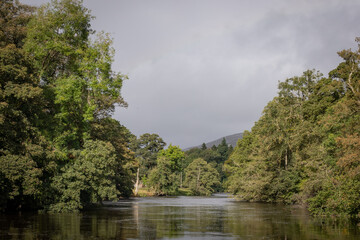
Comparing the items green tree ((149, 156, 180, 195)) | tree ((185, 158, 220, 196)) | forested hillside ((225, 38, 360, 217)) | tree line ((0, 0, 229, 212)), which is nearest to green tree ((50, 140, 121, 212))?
tree line ((0, 0, 229, 212))

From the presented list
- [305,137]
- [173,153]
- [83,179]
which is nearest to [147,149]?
[173,153]

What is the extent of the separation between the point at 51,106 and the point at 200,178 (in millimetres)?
67295

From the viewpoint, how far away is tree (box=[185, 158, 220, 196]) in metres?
91.8

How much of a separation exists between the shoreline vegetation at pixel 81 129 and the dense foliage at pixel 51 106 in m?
0.08

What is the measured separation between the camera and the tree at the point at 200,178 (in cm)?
9175

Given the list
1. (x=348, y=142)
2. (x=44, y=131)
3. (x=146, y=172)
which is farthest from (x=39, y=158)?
(x=146, y=172)

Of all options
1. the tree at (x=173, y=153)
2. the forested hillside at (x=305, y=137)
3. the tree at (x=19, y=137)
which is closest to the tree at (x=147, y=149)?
the tree at (x=173, y=153)

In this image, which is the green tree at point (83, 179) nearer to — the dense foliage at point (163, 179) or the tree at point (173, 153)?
the dense foliage at point (163, 179)

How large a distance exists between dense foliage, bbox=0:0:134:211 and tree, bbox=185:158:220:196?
58277 mm

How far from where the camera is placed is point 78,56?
32.2 m

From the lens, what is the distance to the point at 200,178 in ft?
309

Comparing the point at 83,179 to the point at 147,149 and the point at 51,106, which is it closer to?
the point at 51,106

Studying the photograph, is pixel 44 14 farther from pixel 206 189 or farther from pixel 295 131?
pixel 206 189

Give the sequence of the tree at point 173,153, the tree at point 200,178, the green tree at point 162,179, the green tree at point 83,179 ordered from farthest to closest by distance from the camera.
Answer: the tree at point 200,178
the tree at point 173,153
the green tree at point 162,179
the green tree at point 83,179
